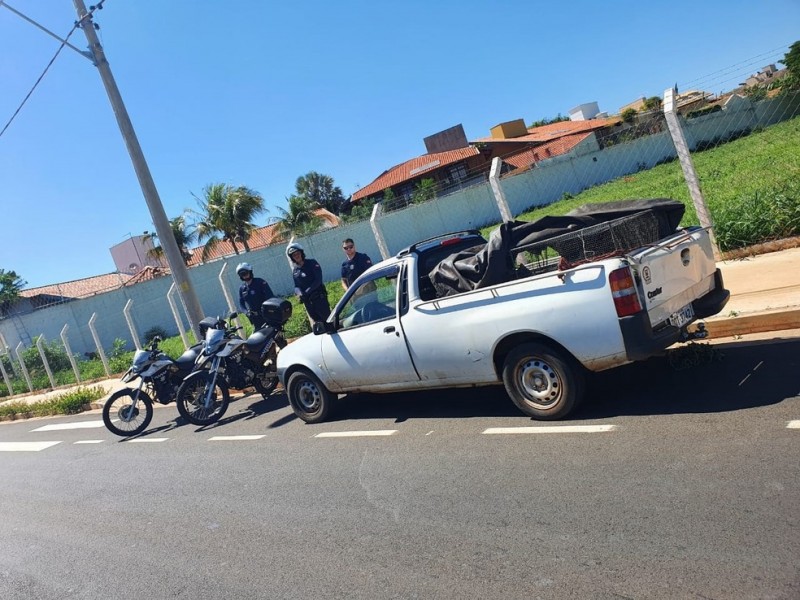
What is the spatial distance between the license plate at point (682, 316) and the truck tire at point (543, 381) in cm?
84

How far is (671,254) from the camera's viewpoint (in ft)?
16.9

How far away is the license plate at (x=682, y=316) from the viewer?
5094mm

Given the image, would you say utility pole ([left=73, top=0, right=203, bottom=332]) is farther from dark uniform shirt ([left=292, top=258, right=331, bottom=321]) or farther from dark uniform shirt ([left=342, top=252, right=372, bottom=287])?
dark uniform shirt ([left=342, top=252, right=372, bottom=287])

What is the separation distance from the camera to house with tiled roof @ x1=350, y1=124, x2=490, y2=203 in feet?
156

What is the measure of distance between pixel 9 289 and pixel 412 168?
29.3 meters

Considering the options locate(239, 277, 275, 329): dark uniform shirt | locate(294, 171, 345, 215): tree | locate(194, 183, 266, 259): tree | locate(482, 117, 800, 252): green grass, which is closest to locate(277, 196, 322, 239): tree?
locate(194, 183, 266, 259): tree

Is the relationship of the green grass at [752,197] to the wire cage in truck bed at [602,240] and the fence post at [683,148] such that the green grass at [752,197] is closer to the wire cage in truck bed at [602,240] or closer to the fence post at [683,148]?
the fence post at [683,148]

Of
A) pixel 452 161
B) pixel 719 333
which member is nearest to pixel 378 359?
pixel 719 333

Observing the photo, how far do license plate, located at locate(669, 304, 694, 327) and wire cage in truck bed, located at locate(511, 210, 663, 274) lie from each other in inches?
24.8

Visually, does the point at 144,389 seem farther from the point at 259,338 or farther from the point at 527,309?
the point at 527,309

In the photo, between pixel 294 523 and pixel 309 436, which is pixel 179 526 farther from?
pixel 309 436

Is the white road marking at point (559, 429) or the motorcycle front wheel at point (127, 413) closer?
the white road marking at point (559, 429)

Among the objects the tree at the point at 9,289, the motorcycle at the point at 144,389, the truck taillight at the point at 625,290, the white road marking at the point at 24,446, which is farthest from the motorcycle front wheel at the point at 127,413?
the tree at the point at 9,289

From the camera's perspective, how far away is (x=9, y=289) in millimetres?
34344
